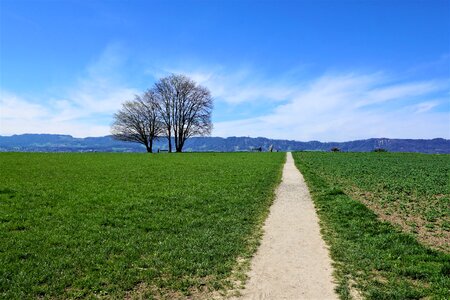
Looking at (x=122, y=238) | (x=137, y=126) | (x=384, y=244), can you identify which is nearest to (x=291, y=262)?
(x=384, y=244)

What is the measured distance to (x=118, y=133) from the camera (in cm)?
9538

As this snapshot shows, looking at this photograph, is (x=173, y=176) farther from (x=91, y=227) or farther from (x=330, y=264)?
(x=330, y=264)

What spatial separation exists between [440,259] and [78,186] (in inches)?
749

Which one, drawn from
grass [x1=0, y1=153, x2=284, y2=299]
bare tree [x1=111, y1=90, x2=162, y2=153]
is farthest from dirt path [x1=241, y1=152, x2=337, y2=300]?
bare tree [x1=111, y1=90, x2=162, y2=153]

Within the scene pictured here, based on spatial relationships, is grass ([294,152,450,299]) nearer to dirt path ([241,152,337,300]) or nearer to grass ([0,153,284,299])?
dirt path ([241,152,337,300])

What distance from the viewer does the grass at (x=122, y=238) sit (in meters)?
8.29

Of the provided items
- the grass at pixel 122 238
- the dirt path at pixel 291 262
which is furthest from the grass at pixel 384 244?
the grass at pixel 122 238

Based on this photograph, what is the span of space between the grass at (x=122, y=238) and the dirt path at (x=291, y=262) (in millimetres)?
582

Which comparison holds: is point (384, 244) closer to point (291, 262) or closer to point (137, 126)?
point (291, 262)

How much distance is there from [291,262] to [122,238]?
217 inches

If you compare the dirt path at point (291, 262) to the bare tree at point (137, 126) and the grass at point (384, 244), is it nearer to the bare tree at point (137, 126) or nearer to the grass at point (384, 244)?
the grass at point (384, 244)

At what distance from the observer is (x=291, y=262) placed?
391 inches

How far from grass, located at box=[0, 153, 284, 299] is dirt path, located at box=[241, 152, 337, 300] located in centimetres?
Result: 58

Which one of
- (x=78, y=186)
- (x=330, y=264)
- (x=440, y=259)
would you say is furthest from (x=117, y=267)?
(x=78, y=186)
